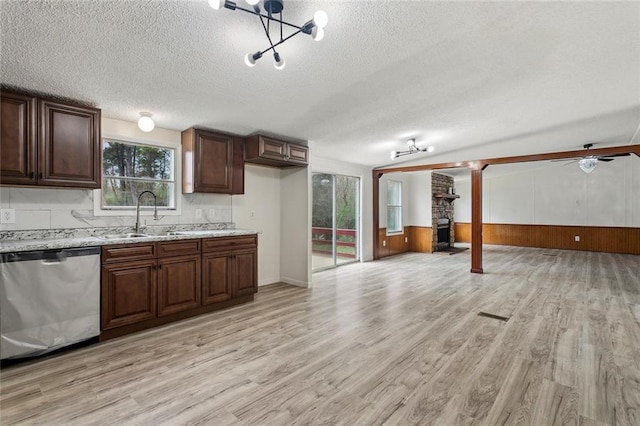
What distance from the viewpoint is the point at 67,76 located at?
2490 millimetres

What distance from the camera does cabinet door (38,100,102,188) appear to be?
8.90ft

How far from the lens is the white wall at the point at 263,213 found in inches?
184

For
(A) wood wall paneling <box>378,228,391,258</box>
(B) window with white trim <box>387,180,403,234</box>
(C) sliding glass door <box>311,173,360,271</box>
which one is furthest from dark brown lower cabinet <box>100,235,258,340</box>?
(B) window with white trim <box>387,180,403,234</box>

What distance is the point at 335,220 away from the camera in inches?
251

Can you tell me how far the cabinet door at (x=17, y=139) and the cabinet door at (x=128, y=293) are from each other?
1026 mm

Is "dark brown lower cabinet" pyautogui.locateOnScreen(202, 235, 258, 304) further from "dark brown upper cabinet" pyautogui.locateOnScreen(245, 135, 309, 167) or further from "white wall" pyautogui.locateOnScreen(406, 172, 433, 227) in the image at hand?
"white wall" pyautogui.locateOnScreen(406, 172, 433, 227)

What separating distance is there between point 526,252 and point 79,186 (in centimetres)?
999

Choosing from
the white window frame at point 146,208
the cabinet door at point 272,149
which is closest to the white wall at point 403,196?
the cabinet door at point 272,149

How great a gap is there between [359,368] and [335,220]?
4134 mm

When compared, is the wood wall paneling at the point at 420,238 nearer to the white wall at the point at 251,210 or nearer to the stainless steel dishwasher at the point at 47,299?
the white wall at the point at 251,210

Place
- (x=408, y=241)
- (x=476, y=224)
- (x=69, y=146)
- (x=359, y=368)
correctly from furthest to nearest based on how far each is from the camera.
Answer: (x=408, y=241) → (x=476, y=224) → (x=69, y=146) → (x=359, y=368)

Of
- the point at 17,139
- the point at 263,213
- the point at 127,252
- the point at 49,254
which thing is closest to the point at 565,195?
the point at 263,213

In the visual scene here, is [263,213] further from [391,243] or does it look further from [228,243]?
[391,243]

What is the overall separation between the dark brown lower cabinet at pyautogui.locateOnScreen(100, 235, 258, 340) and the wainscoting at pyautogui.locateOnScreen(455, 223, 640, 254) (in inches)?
367
